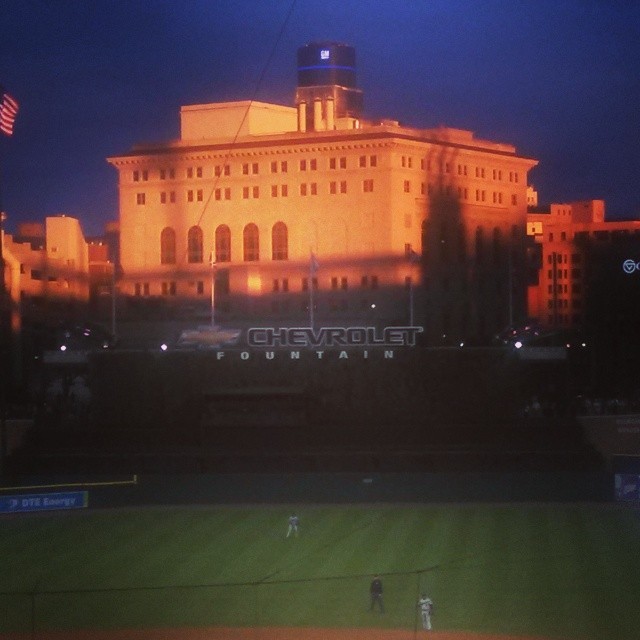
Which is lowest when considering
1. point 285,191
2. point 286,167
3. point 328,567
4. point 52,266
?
point 328,567

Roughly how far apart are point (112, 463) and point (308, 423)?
671cm

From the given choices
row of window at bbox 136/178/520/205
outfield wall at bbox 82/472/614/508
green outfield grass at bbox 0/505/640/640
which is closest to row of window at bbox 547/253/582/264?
row of window at bbox 136/178/520/205

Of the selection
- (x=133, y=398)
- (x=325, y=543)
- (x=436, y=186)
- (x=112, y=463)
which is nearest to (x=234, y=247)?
(x=436, y=186)

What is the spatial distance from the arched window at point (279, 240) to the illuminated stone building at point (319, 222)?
51 millimetres

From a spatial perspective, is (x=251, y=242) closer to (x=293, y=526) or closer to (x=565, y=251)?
(x=565, y=251)

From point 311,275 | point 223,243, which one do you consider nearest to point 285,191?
point 223,243

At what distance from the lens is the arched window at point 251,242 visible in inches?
2004

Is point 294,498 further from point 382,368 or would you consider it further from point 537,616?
point 537,616

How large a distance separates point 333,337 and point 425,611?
23623 mm

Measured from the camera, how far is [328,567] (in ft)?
75.0

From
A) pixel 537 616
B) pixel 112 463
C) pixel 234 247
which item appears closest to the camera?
pixel 537 616

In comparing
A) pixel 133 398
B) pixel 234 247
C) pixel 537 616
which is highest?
pixel 234 247

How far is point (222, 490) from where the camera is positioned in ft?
108

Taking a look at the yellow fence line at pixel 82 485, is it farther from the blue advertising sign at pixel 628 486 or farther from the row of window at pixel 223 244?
the row of window at pixel 223 244
